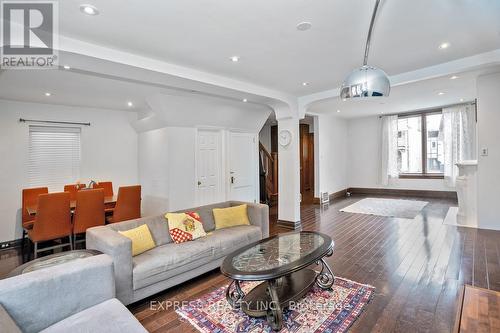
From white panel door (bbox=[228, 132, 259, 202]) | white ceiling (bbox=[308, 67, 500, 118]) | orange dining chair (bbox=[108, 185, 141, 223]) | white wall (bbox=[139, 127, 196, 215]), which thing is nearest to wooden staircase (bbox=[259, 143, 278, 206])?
white panel door (bbox=[228, 132, 259, 202])

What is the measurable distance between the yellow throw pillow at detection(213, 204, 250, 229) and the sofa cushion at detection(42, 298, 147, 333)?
1.95 metres

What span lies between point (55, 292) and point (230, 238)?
1838 millimetres

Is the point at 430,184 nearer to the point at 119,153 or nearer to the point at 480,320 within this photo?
the point at 480,320

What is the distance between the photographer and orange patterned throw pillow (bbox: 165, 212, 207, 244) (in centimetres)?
304

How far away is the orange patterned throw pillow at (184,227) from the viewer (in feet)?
9.99

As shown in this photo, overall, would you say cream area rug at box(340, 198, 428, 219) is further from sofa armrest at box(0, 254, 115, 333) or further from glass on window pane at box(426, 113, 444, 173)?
sofa armrest at box(0, 254, 115, 333)

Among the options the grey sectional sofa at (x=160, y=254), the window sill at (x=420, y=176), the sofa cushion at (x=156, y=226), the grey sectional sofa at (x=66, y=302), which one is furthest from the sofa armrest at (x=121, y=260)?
the window sill at (x=420, y=176)

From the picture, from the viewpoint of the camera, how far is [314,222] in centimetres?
544

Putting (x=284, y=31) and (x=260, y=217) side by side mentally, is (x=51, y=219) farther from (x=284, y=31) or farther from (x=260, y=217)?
(x=284, y=31)

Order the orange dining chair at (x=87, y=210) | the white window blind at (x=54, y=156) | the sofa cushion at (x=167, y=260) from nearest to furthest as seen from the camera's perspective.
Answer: the sofa cushion at (x=167, y=260) < the orange dining chair at (x=87, y=210) < the white window blind at (x=54, y=156)

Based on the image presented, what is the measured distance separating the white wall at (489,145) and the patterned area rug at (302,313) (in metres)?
3.30

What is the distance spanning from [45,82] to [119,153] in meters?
2.24

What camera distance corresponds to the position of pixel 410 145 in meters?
8.19

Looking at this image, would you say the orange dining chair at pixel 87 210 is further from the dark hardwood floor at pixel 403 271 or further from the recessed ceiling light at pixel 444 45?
the recessed ceiling light at pixel 444 45
